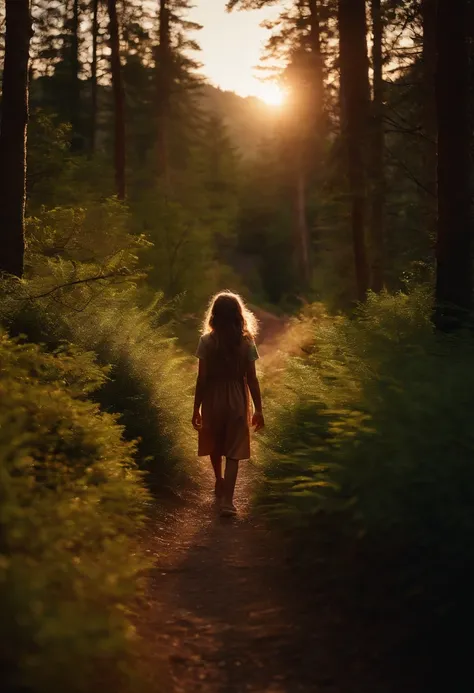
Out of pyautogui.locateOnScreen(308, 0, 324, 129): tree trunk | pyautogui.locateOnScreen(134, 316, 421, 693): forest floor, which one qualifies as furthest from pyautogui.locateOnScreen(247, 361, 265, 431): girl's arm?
pyautogui.locateOnScreen(308, 0, 324, 129): tree trunk

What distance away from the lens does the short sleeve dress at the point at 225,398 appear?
26.9 ft

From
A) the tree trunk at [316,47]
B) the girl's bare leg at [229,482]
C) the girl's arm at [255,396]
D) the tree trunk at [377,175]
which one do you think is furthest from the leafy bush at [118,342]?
the tree trunk at [316,47]

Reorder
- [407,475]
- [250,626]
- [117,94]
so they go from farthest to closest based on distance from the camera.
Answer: [117,94] → [250,626] → [407,475]

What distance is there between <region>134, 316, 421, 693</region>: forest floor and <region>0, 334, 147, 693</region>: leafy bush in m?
0.51

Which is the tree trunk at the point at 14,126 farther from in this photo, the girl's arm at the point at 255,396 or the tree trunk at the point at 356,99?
the tree trunk at the point at 356,99

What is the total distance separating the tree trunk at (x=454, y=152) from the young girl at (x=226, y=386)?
6.75 ft

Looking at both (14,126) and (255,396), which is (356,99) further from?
(255,396)

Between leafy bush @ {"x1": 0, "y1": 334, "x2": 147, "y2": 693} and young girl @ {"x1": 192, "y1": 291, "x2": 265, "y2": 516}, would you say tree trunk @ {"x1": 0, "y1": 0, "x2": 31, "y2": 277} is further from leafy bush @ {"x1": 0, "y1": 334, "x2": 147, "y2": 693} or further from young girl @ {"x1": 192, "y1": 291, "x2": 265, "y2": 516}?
leafy bush @ {"x1": 0, "y1": 334, "x2": 147, "y2": 693}

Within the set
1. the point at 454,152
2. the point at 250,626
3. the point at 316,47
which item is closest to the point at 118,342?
the point at 454,152

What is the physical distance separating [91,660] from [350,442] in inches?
97.5

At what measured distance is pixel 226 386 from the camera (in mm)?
8258

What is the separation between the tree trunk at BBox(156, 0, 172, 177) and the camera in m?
35.0

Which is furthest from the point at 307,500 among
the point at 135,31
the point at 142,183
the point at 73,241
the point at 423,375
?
the point at 142,183

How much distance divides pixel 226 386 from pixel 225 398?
0.42 ft
